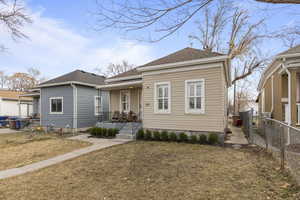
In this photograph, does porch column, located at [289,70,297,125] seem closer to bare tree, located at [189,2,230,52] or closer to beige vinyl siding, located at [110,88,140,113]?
beige vinyl siding, located at [110,88,140,113]

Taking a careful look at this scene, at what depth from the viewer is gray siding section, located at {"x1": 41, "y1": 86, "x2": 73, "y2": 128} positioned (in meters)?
12.9

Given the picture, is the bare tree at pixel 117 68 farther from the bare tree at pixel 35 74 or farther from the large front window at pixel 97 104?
the large front window at pixel 97 104

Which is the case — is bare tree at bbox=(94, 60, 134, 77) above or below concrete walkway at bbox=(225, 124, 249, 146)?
above

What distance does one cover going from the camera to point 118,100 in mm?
12547

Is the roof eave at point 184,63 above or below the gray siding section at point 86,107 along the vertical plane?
above

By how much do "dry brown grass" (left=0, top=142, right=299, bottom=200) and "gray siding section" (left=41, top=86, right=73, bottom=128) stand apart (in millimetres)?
8228

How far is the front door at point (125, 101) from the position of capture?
1215 cm

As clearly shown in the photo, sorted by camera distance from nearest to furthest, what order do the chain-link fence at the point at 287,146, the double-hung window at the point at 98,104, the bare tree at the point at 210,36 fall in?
the chain-link fence at the point at 287,146 < the double-hung window at the point at 98,104 < the bare tree at the point at 210,36

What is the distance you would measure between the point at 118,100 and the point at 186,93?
5830 mm

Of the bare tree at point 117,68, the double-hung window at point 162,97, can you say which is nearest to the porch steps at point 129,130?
the double-hung window at point 162,97

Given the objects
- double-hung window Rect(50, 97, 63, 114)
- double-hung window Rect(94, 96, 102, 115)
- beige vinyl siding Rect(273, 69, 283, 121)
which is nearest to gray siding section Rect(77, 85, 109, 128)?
double-hung window Rect(94, 96, 102, 115)

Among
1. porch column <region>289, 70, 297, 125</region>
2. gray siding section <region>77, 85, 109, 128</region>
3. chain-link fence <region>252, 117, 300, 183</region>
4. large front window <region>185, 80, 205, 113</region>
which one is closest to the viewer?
chain-link fence <region>252, 117, 300, 183</region>

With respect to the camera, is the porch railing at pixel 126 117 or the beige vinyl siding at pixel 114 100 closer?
the porch railing at pixel 126 117

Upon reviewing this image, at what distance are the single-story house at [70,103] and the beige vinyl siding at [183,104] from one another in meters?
5.28
